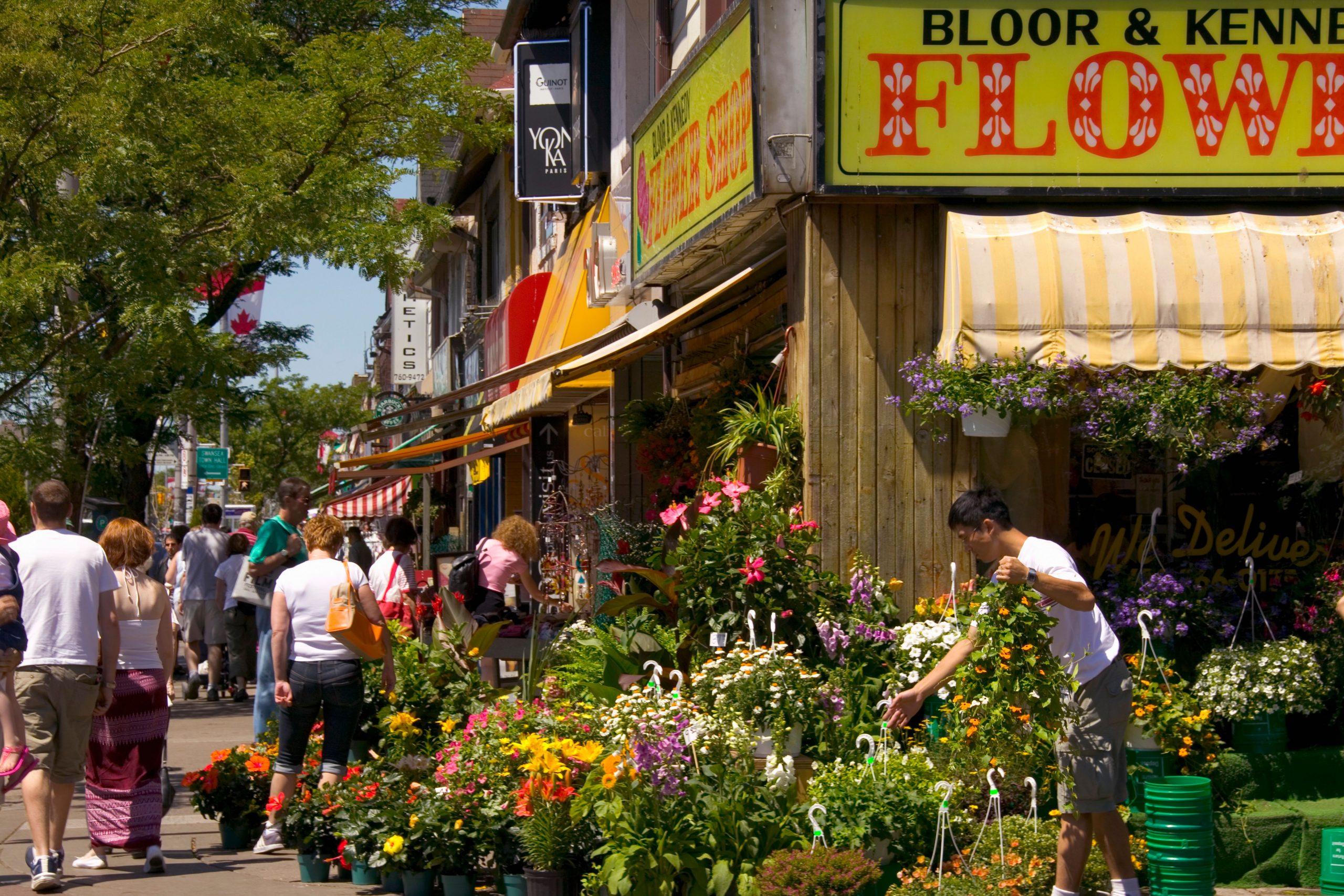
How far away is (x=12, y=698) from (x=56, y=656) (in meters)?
0.29

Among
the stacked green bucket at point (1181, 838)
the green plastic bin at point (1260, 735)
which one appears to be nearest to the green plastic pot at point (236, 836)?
the stacked green bucket at point (1181, 838)

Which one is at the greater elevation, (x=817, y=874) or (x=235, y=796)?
(x=817, y=874)

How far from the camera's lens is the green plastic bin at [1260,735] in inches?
Answer: 283

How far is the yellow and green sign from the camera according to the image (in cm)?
830

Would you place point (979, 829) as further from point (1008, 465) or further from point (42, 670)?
point (42, 670)

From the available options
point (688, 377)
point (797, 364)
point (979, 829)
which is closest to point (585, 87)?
point (688, 377)

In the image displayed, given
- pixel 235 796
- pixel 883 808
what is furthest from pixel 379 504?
pixel 883 808

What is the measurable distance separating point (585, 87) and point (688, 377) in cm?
483

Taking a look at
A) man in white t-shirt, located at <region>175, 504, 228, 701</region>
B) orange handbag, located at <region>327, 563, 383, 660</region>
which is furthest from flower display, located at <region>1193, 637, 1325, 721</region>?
man in white t-shirt, located at <region>175, 504, 228, 701</region>

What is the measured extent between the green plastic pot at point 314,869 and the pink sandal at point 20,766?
1357 millimetres

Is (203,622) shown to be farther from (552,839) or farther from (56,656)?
(552,839)

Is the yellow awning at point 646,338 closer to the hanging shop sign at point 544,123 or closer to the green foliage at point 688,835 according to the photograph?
the green foliage at point 688,835

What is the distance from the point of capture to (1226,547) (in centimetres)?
815

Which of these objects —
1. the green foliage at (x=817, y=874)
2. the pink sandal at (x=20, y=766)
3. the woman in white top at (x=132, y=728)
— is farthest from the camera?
the woman in white top at (x=132, y=728)
